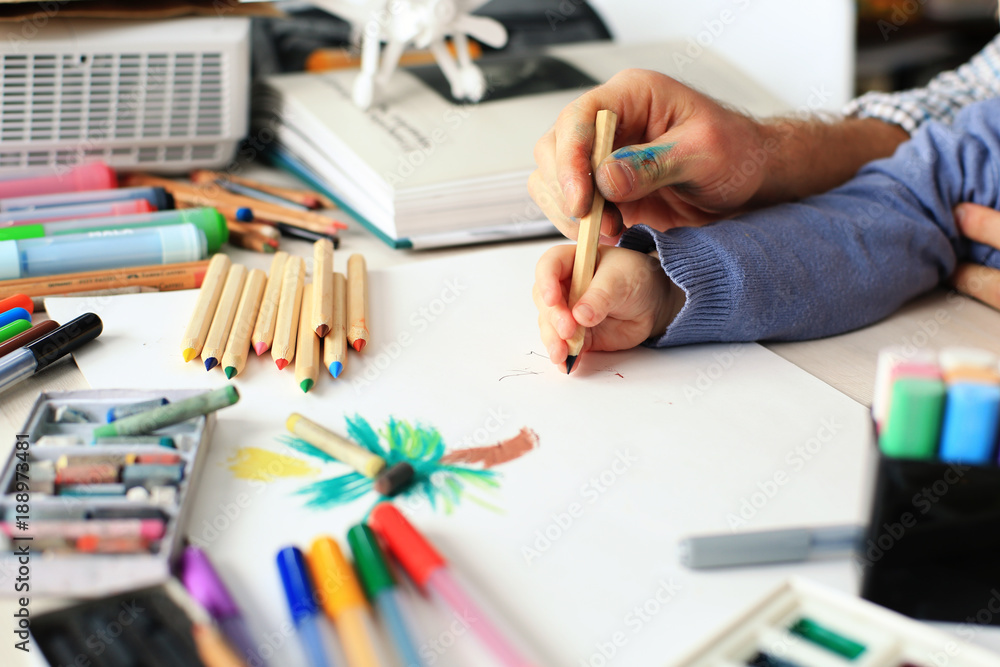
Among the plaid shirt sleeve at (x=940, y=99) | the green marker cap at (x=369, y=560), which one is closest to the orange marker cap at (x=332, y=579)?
the green marker cap at (x=369, y=560)

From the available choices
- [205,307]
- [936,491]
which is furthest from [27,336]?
[936,491]

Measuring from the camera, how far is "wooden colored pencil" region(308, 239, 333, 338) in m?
0.61

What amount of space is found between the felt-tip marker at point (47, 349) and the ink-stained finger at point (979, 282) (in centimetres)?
71

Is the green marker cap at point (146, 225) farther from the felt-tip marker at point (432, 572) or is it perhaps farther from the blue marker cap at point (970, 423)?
the blue marker cap at point (970, 423)

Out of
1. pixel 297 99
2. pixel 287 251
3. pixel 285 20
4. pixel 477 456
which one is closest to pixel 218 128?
pixel 297 99

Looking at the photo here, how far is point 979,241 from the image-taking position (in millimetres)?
727

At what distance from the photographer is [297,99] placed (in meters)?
0.93

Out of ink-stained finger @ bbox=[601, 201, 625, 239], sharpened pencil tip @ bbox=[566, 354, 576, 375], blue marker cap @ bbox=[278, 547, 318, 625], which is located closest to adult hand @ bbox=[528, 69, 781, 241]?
ink-stained finger @ bbox=[601, 201, 625, 239]

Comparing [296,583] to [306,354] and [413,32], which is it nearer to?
[306,354]

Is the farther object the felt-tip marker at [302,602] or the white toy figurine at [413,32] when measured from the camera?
the white toy figurine at [413,32]

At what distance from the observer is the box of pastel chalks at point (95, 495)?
0.39 m

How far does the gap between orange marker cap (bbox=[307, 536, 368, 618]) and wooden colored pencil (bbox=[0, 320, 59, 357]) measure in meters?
0.30

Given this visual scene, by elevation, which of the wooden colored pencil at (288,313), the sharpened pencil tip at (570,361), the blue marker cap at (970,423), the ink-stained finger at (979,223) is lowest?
the sharpened pencil tip at (570,361)

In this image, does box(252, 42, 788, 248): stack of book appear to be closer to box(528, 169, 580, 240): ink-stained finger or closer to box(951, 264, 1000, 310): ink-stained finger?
box(528, 169, 580, 240): ink-stained finger
